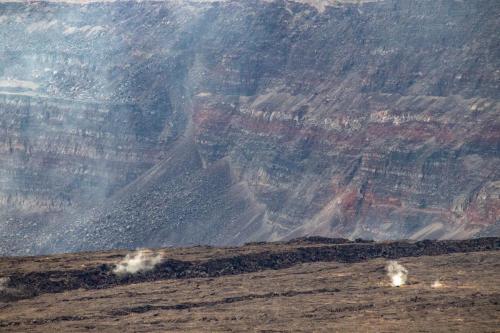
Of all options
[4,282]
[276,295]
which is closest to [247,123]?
[4,282]

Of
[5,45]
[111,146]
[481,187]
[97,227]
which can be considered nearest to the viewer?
[481,187]

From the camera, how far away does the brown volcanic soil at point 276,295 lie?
91.9 metres

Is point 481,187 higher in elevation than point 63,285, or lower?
lower

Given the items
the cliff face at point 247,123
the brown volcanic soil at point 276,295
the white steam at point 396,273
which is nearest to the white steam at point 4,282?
the brown volcanic soil at point 276,295

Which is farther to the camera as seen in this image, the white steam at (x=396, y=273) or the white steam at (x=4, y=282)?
the white steam at (x=4, y=282)

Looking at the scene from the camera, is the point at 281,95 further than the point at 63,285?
Yes

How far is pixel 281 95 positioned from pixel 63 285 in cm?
6068

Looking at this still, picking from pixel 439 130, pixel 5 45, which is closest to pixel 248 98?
pixel 439 130

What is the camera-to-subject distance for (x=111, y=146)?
175 meters

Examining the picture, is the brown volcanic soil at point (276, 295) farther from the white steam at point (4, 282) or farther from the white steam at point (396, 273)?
the white steam at point (4, 282)

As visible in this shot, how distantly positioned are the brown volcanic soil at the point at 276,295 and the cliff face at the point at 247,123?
81.3 ft

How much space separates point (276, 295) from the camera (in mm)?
100062

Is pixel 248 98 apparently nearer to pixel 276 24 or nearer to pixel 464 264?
pixel 276 24

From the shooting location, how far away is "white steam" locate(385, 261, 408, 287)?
10175cm
